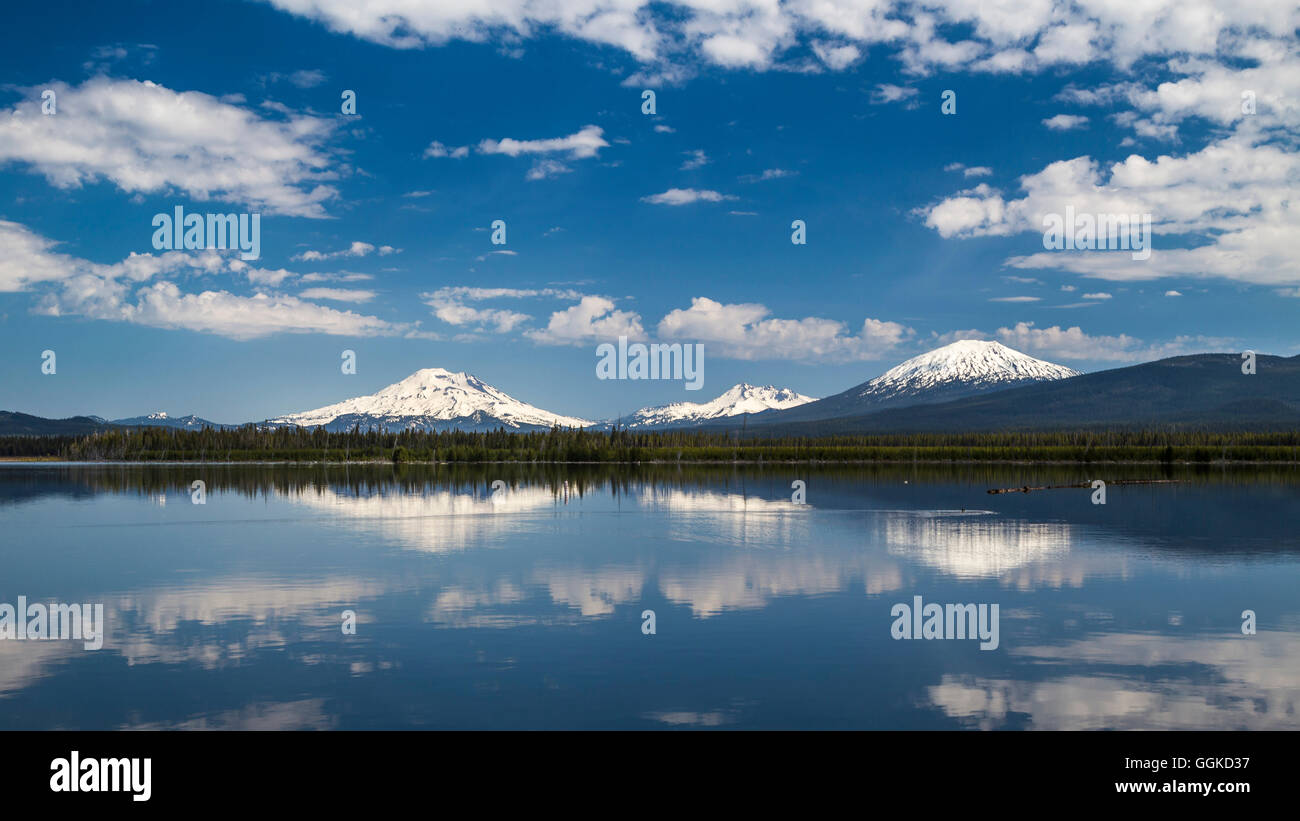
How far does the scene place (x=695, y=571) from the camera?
123 ft

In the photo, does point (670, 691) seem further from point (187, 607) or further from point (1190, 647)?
point (187, 607)

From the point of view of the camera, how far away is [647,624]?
26.7m

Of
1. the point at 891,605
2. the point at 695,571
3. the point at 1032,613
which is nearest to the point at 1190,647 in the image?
the point at 1032,613

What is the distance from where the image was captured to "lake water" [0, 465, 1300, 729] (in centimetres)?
1883

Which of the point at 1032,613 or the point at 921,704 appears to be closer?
the point at 921,704

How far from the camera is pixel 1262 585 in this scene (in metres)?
34.9

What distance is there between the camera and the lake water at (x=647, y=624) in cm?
1883

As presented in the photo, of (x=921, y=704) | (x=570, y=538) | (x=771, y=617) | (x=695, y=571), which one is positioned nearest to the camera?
(x=921, y=704)
